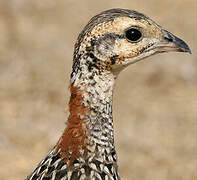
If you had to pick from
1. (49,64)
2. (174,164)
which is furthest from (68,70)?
(174,164)

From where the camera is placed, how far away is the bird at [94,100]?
5270 millimetres

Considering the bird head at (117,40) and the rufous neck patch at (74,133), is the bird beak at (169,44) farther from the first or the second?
the rufous neck patch at (74,133)

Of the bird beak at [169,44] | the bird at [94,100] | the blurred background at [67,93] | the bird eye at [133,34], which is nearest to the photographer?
the bird at [94,100]

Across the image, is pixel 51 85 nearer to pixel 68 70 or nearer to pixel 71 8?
pixel 68 70

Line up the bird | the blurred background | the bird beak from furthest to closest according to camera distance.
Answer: the blurred background < the bird beak < the bird

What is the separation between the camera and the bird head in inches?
209

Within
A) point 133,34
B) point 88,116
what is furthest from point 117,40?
point 88,116

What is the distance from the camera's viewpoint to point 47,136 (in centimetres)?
998

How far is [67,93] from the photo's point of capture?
441 inches

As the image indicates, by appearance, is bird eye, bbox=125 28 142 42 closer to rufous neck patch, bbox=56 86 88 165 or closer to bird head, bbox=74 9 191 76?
bird head, bbox=74 9 191 76

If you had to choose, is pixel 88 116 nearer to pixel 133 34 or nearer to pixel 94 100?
pixel 94 100

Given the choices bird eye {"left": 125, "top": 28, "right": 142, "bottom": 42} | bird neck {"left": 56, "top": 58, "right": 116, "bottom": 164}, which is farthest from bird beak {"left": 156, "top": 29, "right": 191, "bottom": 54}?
bird neck {"left": 56, "top": 58, "right": 116, "bottom": 164}

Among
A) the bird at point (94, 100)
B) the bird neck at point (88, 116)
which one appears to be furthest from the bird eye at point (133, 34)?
the bird neck at point (88, 116)

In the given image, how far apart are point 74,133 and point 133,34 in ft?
3.15
